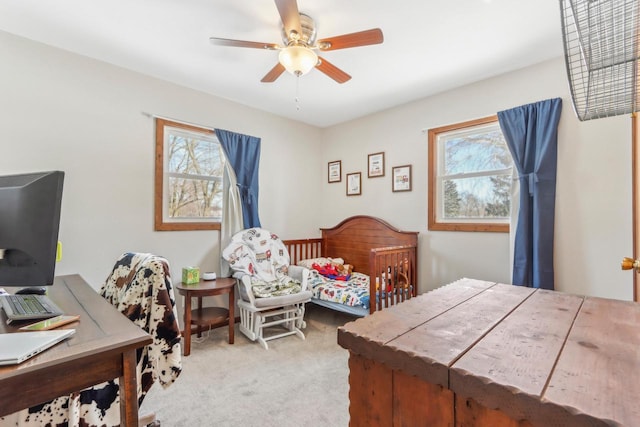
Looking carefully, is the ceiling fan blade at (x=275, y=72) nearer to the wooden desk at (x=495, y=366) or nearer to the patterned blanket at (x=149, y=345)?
the patterned blanket at (x=149, y=345)

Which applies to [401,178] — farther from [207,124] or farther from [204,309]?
[204,309]

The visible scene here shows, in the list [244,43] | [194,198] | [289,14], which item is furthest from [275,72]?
[194,198]

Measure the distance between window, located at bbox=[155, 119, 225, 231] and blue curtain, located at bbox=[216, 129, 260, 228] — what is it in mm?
135

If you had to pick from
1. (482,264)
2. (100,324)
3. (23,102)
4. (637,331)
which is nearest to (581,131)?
(482,264)

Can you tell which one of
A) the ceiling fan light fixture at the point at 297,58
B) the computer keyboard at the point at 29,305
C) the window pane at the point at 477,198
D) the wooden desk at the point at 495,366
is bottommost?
the wooden desk at the point at 495,366

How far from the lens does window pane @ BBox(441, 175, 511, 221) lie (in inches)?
110

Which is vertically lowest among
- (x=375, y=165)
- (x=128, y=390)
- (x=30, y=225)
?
(x=128, y=390)

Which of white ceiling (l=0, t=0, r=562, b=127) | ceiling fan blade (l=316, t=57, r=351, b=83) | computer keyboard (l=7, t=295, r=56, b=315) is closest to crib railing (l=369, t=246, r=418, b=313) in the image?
ceiling fan blade (l=316, t=57, r=351, b=83)

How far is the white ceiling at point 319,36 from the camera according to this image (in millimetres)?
1905

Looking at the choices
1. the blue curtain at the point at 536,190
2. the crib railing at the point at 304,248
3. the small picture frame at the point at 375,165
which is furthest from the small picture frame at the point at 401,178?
the crib railing at the point at 304,248

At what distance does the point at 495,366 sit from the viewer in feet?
2.33

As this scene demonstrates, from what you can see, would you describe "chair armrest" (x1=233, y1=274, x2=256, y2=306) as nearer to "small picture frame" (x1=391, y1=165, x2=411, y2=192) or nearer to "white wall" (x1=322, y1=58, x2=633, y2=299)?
"white wall" (x1=322, y1=58, x2=633, y2=299)

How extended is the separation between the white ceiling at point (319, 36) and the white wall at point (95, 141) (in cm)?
16

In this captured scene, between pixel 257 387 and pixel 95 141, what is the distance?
7.79 feet
